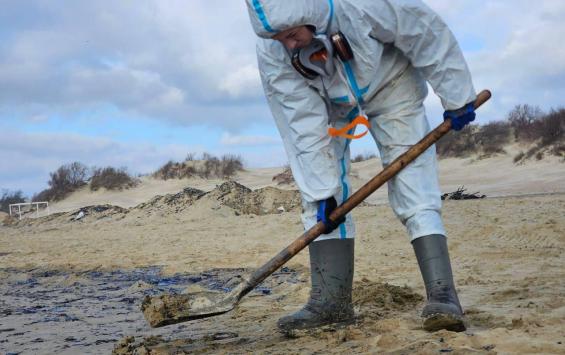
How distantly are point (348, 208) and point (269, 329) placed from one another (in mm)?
840

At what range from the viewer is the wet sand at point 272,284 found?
3127mm

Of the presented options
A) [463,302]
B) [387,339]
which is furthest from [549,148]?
[387,339]

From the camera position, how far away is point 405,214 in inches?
136

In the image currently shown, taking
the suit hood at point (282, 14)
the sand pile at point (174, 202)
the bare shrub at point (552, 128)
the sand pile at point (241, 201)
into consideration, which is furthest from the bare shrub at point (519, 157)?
the suit hood at point (282, 14)

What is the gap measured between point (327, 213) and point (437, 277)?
605mm

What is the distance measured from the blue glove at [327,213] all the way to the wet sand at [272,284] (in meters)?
0.49

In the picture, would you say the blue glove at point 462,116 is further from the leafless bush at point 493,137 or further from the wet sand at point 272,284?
the leafless bush at point 493,137

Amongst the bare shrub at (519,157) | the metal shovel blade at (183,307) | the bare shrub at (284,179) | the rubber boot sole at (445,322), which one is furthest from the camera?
the bare shrub at (284,179)

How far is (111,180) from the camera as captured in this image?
22641 millimetres

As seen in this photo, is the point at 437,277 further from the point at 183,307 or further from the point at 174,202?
the point at 174,202

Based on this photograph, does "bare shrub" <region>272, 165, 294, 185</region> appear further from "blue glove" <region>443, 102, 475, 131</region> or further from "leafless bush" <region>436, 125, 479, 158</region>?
"blue glove" <region>443, 102, 475, 131</region>

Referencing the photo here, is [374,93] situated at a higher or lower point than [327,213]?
higher

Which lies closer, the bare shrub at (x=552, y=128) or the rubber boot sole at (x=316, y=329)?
the rubber boot sole at (x=316, y=329)

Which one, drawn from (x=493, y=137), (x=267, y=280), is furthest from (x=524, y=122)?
(x=267, y=280)
